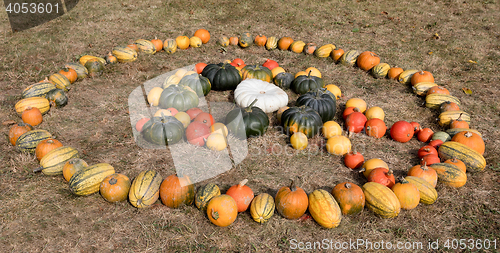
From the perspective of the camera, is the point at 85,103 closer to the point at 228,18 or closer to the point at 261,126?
the point at 261,126

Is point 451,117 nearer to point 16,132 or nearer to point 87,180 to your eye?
point 87,180

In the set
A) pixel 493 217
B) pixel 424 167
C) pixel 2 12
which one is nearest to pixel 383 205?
pixel 424 167

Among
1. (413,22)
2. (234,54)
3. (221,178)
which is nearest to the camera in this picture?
(221,178)

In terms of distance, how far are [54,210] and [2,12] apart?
11.3 metres

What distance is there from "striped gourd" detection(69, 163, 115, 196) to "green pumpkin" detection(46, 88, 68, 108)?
2.86 metres

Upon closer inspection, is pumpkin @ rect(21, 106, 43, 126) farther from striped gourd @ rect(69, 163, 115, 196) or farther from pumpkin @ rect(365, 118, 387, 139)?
pumpkin @ rect(365, 118, 387, 139)

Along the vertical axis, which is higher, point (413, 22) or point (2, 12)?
point (413, 22)

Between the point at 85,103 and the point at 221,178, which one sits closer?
the point at 221,178

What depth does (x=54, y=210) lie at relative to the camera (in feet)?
14.8

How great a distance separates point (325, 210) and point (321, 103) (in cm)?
274

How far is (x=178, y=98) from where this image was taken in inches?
258

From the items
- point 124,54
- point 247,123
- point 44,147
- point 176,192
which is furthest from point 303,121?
point 124,54

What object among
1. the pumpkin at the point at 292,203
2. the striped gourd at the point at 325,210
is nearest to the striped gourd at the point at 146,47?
the pumpkin at the point at 292,203

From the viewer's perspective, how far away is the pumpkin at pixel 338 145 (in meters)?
5.71
